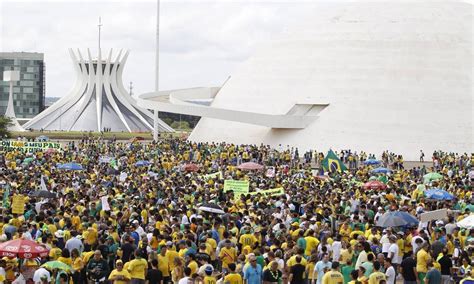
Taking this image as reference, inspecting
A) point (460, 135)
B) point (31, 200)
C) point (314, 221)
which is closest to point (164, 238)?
point (314, 221)

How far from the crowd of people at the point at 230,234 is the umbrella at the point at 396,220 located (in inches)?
7.0

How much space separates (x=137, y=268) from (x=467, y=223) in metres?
6.86

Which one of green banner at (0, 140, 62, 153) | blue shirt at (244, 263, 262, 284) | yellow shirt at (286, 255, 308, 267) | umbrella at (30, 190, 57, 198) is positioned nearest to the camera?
blue shirt at (244, 263, 262, 284)

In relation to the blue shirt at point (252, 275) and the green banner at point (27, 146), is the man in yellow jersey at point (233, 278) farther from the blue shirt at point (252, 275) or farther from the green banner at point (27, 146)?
the green banner at point (27, 146)

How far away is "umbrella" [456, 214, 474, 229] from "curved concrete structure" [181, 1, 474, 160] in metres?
31.8

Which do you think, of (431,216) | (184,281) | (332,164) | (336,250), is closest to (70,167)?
(332,164)

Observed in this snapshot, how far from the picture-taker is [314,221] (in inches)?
752

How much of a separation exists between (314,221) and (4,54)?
134m

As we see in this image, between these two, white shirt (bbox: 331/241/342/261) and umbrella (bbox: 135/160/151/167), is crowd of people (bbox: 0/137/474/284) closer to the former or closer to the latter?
white shirt (bbox: 331/241/342/261)

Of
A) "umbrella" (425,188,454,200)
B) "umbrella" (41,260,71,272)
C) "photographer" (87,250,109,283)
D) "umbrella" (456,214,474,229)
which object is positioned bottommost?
"photographer" (87,250,109,283)

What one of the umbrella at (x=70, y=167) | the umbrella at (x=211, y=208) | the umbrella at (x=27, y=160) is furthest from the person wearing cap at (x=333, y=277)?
the umbrella at (x=27, y=160)

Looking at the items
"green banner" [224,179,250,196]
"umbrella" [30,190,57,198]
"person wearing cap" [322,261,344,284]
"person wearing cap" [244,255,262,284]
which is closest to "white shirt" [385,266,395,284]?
"person wearing cap" [322,261,344,284]

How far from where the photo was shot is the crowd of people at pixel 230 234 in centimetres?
1467

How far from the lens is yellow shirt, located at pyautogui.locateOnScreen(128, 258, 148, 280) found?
48.3ft
